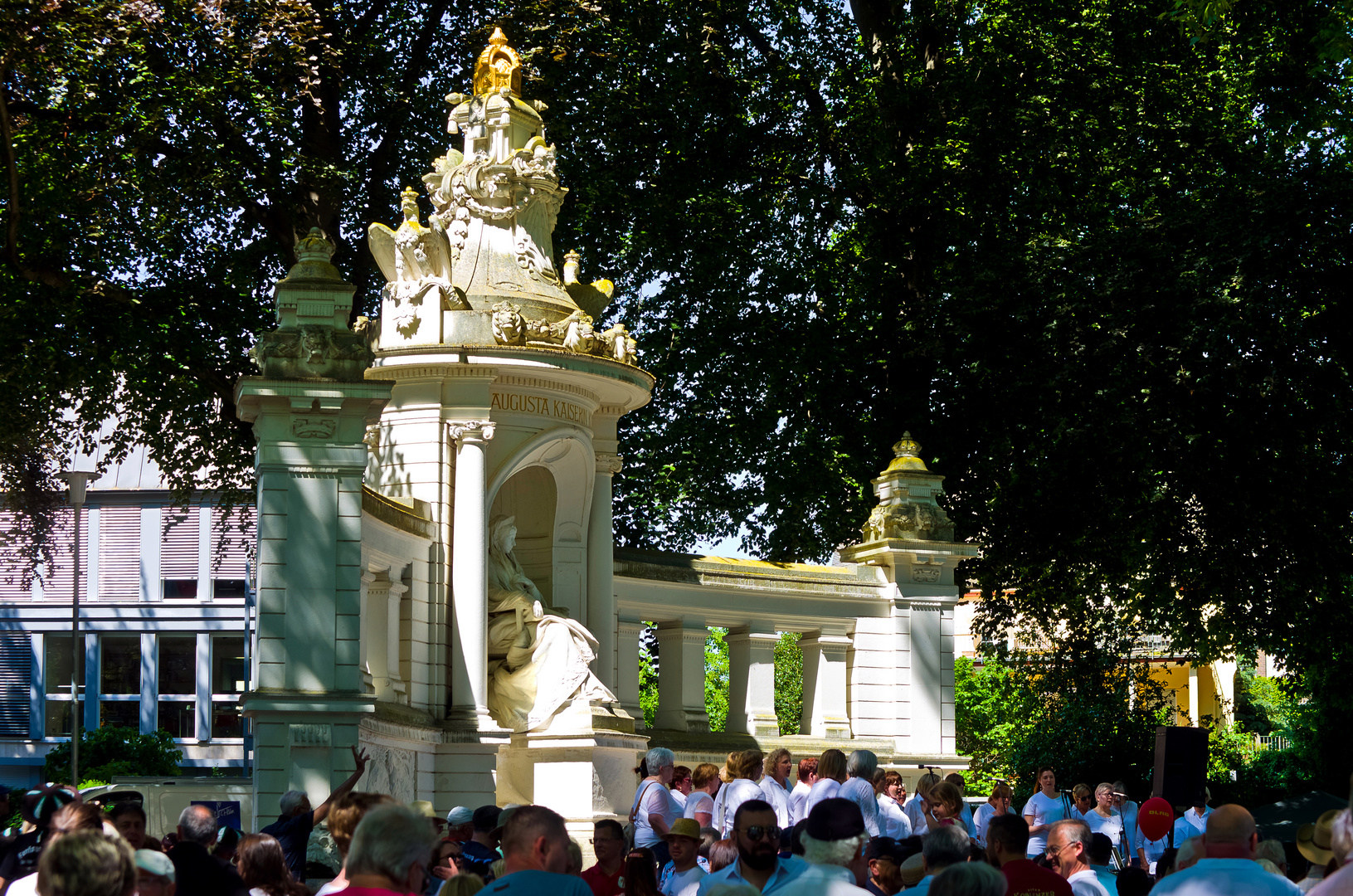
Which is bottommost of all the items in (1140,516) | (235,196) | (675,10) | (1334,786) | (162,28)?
(1334,786)

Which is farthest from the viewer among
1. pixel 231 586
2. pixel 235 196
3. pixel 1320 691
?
pixel 231 586

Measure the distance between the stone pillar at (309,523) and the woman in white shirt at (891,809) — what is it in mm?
4764

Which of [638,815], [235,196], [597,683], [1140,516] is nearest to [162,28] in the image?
[235,196]

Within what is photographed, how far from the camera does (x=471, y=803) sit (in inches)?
688

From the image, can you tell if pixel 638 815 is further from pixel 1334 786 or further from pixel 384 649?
pixel 1334 786

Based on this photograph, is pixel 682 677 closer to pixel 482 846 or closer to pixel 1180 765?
pixel 1180 765

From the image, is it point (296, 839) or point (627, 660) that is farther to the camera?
point (627, 660)

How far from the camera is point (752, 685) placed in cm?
2173

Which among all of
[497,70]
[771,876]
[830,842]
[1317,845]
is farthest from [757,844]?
[497,70]

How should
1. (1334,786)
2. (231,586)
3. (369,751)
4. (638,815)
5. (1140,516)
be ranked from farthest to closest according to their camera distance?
1. (231,586)
2. (1334,786)
3. (1140,516)
4. (369,751)
5. (638,815)

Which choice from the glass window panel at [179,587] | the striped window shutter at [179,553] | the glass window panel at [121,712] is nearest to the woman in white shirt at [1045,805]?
the glass window panel at [121,712]

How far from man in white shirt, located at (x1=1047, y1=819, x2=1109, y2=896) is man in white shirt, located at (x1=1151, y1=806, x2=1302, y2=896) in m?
1.48

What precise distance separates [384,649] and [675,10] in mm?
12606

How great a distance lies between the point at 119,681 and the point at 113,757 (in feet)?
51.1
